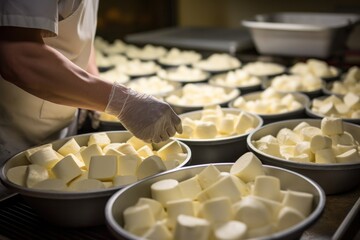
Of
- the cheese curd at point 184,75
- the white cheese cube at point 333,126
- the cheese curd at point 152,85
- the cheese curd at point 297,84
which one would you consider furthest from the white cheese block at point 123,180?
the cheese curd at point 184,75

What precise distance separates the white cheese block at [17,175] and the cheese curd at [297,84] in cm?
139

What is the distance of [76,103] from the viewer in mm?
1413

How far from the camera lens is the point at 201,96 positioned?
2.24 m

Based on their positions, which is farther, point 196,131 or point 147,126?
point 196,131

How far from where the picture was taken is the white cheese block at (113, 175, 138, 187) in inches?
52.2

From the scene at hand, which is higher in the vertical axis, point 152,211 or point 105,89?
point 105,89

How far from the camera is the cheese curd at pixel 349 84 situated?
2.30 metres

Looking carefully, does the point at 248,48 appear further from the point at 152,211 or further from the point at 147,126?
the point at 152,211

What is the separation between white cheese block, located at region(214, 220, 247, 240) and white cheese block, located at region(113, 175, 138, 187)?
1.11 ft

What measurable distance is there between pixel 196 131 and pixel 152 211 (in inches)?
24.6

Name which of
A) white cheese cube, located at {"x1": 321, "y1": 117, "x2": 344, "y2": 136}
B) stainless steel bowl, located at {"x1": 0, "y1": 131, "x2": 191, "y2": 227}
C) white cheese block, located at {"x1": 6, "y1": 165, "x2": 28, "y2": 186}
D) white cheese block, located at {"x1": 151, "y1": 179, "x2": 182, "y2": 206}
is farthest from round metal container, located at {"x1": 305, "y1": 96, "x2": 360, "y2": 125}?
white cheese block, located at {"x1": 6, "y1": 165, "x2": 28, "y2": 186}

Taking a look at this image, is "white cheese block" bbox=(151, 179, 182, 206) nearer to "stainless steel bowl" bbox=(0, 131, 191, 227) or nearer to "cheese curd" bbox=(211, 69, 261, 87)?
"stainless steel bowl" bbox=(0, 131, 191, 227)

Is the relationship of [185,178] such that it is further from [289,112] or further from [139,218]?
[289,112]

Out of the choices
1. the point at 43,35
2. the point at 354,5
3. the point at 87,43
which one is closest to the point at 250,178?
the point at 43,35
